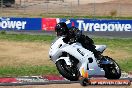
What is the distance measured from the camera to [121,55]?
2147 cm

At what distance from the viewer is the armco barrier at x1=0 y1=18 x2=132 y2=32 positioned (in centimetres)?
3081

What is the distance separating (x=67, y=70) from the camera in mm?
12109

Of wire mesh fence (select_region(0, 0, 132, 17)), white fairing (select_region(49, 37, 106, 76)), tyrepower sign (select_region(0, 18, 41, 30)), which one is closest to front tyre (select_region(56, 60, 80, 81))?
white fairing (select_region(49, 37, 106, 76))

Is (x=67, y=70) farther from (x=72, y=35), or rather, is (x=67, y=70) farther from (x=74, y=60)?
(x=72, y=35)

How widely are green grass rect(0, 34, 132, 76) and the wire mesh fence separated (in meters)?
20.2

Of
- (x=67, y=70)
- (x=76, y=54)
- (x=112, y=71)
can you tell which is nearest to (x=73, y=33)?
(x=76, y=54)

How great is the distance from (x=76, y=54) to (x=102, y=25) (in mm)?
19165

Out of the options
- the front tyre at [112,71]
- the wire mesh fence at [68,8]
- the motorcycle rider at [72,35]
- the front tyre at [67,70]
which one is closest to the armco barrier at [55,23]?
the wire mesh fence at [68,8]

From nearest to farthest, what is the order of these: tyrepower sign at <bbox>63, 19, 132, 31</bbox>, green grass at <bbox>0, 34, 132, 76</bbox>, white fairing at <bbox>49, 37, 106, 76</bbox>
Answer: white fairing at <bbox>49, 37, 106, 76</bbox> < green grass at <bbox>0, 34, 132, 76</bbox> < tyrepower sign at <bbox>63, 19, 132, 31</bbox>

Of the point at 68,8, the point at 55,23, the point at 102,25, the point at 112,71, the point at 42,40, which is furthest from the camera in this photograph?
the point at 68,8

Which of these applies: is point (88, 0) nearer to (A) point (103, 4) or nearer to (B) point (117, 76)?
(A) point (103, 4)

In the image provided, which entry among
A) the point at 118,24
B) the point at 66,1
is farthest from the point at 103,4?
the point at 118,24

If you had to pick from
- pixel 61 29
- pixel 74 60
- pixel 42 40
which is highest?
pixel 61 29

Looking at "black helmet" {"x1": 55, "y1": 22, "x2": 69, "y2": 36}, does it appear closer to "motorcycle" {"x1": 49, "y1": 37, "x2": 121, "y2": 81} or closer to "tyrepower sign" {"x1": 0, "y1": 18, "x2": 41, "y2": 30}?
"motorcycle" {"x1": 49, "y1": 37, "x2": 121, "y2": 81}
